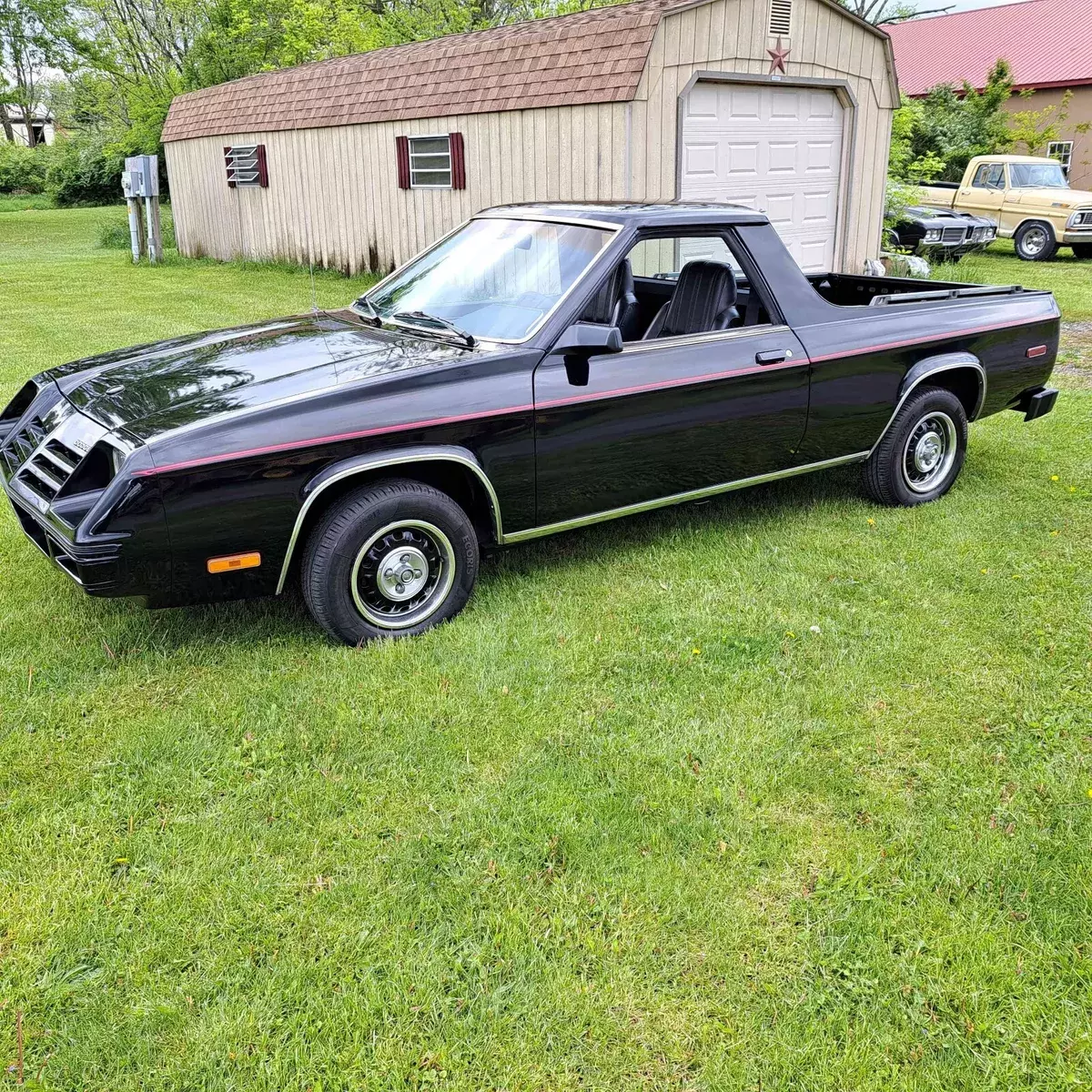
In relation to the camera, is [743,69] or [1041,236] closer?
[743,69]

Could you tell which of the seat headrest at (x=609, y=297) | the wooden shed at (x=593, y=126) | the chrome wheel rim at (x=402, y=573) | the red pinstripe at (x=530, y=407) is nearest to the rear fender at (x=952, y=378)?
the red pinstripe at (x=530, y=407)

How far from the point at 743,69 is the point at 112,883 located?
1121 cm

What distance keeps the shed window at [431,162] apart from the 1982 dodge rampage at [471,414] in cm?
819

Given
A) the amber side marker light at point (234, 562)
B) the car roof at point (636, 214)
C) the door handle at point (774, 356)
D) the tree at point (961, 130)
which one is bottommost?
the amber side marker light at point (234, 562)

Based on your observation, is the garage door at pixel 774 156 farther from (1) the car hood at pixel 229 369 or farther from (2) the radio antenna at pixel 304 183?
(1) the car hood at pixel 229 369

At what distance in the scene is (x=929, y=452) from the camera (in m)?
5.93

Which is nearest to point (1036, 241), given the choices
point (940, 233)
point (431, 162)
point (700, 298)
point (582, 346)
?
point (940, 233)

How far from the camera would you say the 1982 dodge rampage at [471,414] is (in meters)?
3.71

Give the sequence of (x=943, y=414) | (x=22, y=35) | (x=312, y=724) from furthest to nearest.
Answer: (x=22, y=35) → (x=943, y=414) → (x=312, y=724)

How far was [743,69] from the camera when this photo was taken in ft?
37.7

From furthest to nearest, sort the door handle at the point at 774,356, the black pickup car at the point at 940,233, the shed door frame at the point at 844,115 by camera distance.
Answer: the black pickup car at the point at 940,233
the shed door frame at the point at 844,115
the door handle at the point at 774,356

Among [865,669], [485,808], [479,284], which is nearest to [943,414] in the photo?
[865,669]

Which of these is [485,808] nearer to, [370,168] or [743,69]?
[743,69]

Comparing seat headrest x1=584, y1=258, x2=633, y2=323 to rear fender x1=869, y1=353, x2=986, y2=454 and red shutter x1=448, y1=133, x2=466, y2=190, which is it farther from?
red shutter x1=448, y1=133, x2=466, y2=190
